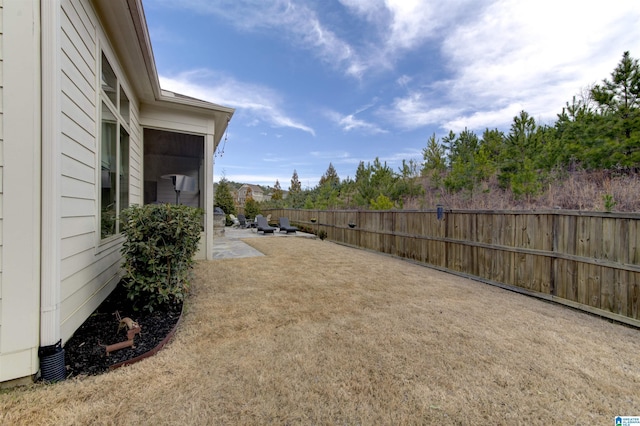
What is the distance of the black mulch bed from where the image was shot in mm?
2100

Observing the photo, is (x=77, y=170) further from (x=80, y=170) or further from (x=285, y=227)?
(x=285, y=227)

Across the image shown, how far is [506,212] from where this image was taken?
16.3 feet

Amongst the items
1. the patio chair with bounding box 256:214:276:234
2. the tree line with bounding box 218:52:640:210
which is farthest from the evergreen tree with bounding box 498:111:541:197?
the patio chair with bounding box 256:214:276:234

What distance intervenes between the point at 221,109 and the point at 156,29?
243 cm

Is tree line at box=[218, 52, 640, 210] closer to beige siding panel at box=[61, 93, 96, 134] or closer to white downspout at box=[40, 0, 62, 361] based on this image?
beige siding panel at box=[61, 93, 96, 134]

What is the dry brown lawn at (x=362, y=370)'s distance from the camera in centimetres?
169

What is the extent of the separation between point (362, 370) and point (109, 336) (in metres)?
2.37

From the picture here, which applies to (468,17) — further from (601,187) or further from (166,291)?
(166,291)

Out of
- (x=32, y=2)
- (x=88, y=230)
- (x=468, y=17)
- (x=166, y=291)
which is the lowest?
(x=166, y=291)

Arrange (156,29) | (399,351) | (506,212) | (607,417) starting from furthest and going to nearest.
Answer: (156,29) < (506,212) < (399,351) < (607,417)

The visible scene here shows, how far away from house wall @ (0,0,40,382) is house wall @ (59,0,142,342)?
35 centimetres

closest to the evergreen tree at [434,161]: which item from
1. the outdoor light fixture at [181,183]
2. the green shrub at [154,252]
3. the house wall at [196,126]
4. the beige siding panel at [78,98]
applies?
the house wall at [196,126]

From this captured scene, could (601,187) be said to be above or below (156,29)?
below

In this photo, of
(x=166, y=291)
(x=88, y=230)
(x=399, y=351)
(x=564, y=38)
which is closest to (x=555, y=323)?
(x=399, y=351)
